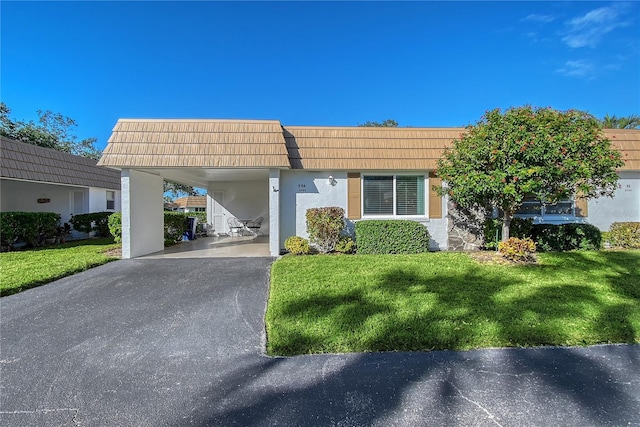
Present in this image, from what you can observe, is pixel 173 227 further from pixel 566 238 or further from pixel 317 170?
pixel 566 238

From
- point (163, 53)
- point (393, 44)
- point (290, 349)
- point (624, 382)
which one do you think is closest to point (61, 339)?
point (290, 349)

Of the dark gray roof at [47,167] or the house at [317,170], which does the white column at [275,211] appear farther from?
the dark gray roof at [47,167]

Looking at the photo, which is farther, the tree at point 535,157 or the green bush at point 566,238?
the green bush at point 566,238

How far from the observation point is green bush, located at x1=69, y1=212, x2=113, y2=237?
545 inches

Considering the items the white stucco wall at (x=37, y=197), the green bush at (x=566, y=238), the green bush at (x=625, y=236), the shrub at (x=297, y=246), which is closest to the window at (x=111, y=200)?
the white stucco wall at (x=37, y=197)

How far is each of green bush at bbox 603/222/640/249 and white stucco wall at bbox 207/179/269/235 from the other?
1295 centimetres

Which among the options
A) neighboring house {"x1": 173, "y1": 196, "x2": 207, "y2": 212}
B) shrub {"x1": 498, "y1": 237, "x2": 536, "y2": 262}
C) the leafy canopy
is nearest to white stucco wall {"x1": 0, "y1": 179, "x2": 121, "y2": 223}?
the leafy canopy

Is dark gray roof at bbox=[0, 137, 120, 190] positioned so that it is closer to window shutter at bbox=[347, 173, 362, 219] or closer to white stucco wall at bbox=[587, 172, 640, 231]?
window shutter at bbox=[347, 173, 362, 219]

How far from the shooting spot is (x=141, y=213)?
9180 millimetres

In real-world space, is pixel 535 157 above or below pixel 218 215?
above

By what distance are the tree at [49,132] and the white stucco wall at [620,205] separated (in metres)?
33.8

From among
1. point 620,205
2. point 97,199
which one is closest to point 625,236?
point 620,205

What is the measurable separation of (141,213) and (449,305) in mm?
8696

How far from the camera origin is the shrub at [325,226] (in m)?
8.77
